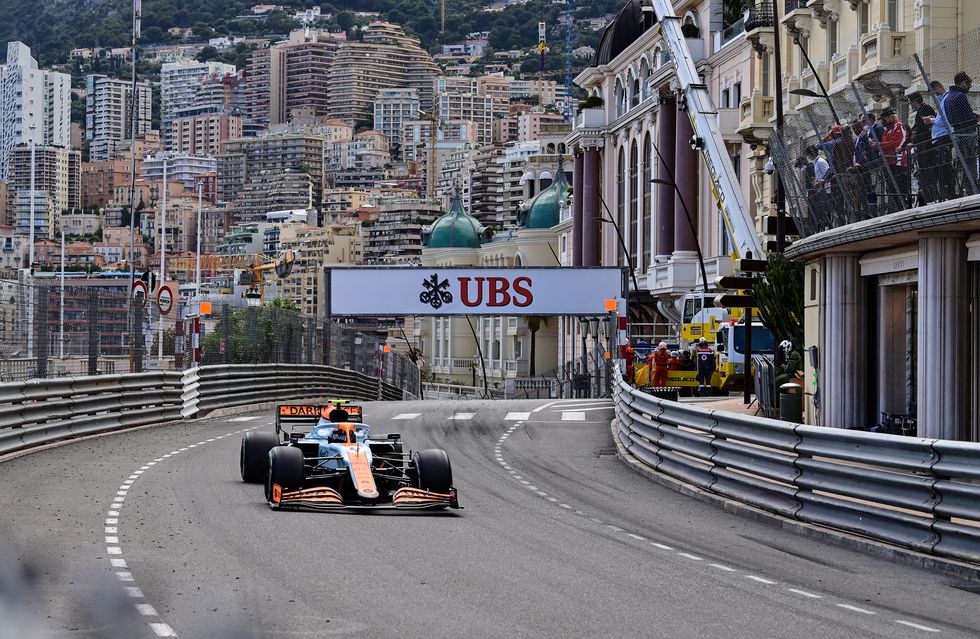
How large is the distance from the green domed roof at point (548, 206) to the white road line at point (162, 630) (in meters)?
102

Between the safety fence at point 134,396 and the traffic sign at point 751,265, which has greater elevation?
the traffic sign at point 751,265

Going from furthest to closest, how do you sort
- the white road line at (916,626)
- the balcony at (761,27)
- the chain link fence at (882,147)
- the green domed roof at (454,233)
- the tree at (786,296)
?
the green domed roof at (454,233) < the balcony at (761,27) < the tree at (786,296) < the chain link fence at (882,147) < the white road line at (916,626)

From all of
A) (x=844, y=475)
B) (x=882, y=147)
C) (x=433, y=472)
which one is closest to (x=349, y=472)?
(x=433, y=472)

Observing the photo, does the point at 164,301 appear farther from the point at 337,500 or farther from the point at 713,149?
the point at 713,149

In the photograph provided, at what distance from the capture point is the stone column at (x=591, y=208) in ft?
281

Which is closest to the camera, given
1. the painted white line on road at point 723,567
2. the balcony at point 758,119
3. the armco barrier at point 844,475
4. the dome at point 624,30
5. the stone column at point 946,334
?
the painted white line on road at point 723,567

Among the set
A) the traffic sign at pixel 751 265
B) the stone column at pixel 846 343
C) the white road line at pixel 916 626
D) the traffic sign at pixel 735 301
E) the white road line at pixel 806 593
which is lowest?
the white road line at pixel 916 626

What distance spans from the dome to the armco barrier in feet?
202

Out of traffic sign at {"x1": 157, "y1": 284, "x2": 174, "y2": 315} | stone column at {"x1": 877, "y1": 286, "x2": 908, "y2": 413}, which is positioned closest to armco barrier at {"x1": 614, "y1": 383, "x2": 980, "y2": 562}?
stone column at {"x1": 877, "y1": 286, "x2": 908, "y2": 413}

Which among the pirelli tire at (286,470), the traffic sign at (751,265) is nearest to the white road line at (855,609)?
the pirelli tire at (286,470)

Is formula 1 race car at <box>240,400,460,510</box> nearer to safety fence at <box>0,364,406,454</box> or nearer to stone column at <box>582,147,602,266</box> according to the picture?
safety fence at <box>0,364,406,454</box>

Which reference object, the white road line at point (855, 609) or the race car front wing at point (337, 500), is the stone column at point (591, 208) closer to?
the race car front wing at point (337, 500)

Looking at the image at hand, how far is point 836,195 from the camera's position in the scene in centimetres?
2242

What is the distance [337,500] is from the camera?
15.5m
